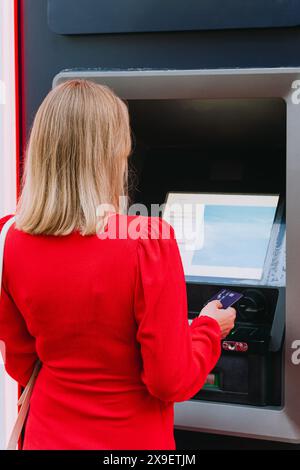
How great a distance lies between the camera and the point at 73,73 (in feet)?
5.35

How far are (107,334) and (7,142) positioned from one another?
851mm

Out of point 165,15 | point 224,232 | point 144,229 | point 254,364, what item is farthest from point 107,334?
point 165,15

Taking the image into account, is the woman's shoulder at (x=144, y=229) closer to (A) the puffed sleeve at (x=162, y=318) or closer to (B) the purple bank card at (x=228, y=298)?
(A) the puffed sleeve at (x=162, y=318)

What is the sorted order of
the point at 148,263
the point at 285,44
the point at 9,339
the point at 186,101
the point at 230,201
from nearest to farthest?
the point at 148,263, the point at 9,339, the point at 285,44, the point at 186,101, the point at 230,201

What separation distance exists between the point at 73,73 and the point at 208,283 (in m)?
0.73

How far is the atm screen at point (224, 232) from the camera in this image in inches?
69.1

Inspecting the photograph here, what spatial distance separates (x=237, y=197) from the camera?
74.1 inches

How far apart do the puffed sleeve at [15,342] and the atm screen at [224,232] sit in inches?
25.5

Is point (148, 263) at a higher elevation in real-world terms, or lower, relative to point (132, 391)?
higher

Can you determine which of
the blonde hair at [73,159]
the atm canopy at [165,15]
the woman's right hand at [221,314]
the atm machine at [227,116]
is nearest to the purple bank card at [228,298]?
the woman's right hand at [221,314]
